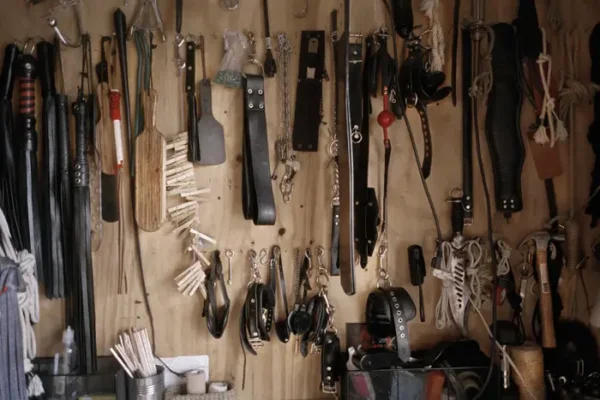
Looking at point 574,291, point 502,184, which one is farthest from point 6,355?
point 574,291

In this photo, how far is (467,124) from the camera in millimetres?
1891

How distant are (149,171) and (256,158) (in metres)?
0.32

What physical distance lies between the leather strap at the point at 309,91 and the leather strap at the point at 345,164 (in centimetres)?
6

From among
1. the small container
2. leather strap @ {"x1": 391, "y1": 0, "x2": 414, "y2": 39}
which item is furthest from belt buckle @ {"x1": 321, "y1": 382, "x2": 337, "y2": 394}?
leather strap @ {"x1": 391, "y1": 0, "x2": 414, "y2": 39}

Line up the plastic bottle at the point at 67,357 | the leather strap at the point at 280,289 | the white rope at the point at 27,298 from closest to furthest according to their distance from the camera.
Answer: the white rope at the point at 27,298 < the plastic bottle at the point at 67,357 < the leather strap at the point at 280,289

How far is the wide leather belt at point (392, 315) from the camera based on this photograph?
1.72 meters

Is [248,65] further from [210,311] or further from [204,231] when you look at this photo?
[210,311]

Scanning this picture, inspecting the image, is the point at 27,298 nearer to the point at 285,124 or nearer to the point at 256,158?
the point at 256,158

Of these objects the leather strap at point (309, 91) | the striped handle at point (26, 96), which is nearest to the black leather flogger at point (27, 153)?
the striped handle at point (26, 96)

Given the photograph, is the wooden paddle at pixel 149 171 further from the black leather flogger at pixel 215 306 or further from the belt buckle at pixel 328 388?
the belt buckle at pixel 328 388

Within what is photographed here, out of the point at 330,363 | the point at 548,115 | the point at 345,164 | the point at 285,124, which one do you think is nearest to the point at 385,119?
the point at 345,164

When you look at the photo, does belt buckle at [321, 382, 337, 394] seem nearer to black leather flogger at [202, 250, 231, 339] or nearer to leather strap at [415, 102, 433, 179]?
black leather flogger at [202, 250, 231, 339]

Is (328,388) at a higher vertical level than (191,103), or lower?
lower

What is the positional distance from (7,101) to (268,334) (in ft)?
3.36
